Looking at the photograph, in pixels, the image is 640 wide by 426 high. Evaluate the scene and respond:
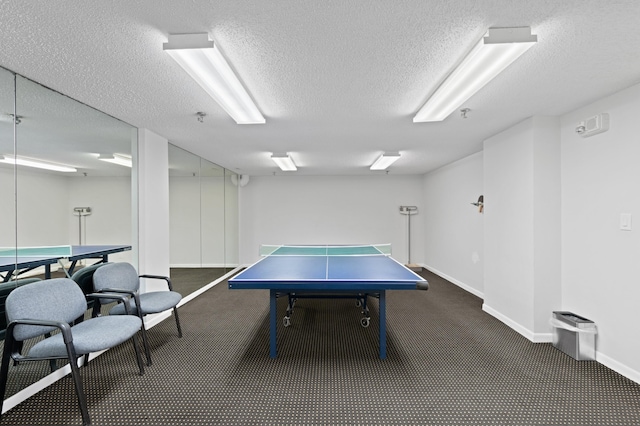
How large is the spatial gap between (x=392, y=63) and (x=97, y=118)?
3.07m

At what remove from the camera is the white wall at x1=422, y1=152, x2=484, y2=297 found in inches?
→ 205

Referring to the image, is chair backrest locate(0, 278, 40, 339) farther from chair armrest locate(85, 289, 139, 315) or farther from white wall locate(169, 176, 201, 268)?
white wall locate(169, 176, 201, 268)

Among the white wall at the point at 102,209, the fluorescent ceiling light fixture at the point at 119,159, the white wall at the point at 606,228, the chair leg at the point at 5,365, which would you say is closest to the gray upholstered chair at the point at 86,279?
the white wall at the point at 102,209

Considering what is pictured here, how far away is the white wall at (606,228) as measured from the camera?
8.20 ft

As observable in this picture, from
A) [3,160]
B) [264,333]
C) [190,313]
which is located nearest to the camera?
[3,160]

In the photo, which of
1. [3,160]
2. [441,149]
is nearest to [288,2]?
[3,160]

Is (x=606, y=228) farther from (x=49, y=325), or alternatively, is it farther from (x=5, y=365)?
(x=5, y=365)

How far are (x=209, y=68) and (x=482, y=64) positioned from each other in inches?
73.6

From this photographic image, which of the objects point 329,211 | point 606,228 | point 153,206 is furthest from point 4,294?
point 329,211

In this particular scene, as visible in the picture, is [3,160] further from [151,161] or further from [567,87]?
[567,87]

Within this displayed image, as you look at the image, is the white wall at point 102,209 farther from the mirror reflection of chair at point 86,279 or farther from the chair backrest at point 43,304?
the chair backrest at point 43,304

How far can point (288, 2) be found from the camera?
59.3 inches

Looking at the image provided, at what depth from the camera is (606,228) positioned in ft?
8.95

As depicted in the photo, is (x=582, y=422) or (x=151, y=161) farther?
(x=151, y=161)
